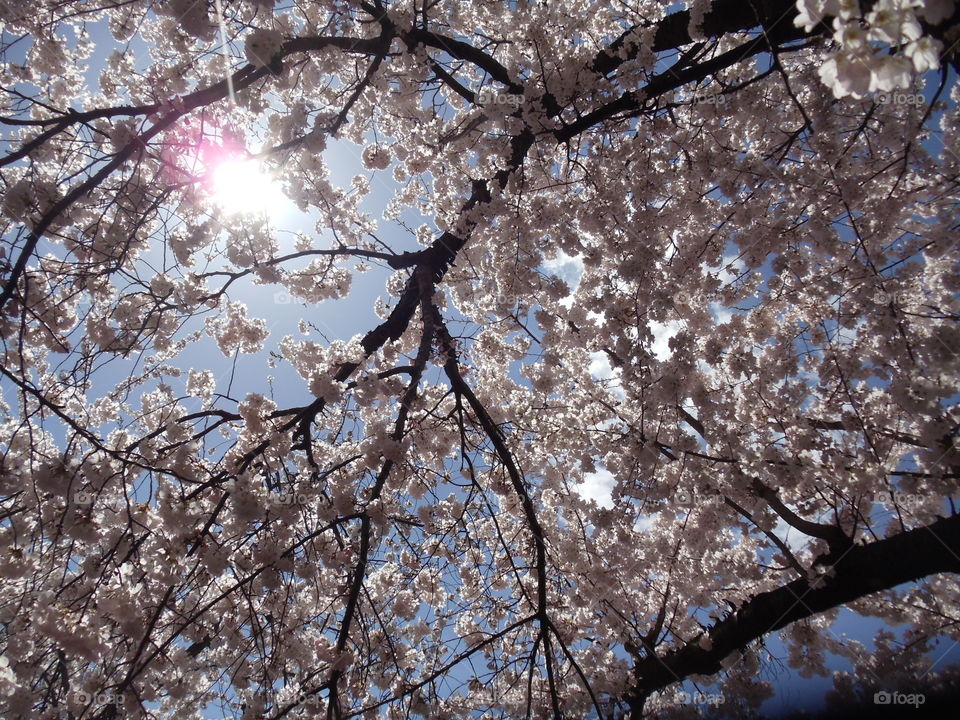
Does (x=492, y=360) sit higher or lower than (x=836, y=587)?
higher

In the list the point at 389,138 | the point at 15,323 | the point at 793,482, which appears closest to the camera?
the point at 15,323

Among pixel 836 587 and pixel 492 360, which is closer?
pixel 836 587

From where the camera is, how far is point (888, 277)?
159 inches

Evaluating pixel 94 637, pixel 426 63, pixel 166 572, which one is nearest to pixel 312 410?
pixel 166 572

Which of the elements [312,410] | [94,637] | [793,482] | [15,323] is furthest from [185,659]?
[793,482]

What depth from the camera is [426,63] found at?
4.03m

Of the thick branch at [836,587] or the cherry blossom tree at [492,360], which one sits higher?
the cherry blossom tree at [492,360]

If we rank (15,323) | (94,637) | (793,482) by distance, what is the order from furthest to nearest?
(793,482) < (15,323) < (94,637)

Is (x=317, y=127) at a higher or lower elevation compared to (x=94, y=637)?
higher

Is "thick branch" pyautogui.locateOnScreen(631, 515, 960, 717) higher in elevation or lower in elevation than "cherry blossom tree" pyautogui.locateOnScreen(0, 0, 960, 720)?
lower

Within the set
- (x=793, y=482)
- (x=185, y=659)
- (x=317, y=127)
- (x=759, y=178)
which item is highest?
(x=317, y=127)

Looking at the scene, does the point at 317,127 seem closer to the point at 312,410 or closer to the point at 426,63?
the point at 426,63

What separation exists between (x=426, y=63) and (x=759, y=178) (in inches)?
129

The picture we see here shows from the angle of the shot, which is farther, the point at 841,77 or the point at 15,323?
the point at 15,323
